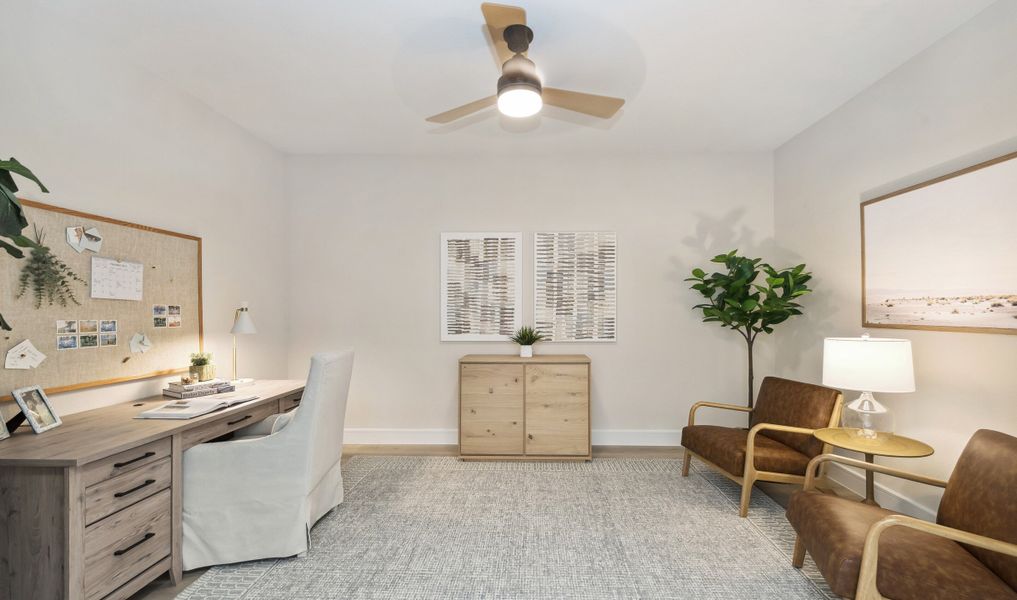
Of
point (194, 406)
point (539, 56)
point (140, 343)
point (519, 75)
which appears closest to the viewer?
point (519, 75)

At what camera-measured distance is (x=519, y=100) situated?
7.38 feet

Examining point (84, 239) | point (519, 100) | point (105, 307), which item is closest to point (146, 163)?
point (84, 239)

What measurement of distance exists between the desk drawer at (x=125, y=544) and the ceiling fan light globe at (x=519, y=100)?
2.38 meters

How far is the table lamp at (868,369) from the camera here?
232cm

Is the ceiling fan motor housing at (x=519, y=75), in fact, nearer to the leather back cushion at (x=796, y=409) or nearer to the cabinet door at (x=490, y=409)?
the cabinet door at (x=490, y=409)

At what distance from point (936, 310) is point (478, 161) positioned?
3434mm

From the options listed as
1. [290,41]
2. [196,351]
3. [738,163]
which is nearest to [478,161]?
[290,41]

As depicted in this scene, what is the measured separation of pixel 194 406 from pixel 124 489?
55 centimetres

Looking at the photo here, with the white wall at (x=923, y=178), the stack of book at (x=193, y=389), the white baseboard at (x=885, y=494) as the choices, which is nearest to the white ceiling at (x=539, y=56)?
the white wall at (x=923, y=178)

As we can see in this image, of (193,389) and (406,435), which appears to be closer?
(193,389)

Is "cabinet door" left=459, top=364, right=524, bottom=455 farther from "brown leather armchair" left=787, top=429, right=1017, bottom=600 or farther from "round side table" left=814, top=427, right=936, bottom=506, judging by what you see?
"brown leather armchair" left=787, top=429, right=1017, bottom=600

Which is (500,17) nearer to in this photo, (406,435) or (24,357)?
(24,357)

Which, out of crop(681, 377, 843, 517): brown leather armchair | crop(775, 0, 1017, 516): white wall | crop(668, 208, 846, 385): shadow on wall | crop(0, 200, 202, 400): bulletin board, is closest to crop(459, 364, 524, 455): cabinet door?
crop(681, 377, 843, 517): brown leather armchair

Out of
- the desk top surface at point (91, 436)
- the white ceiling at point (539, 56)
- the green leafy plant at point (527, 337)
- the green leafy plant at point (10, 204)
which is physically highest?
the white ceiling at point (539, 56)
